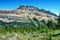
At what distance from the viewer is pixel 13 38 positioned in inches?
1900

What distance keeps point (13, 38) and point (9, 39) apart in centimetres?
124

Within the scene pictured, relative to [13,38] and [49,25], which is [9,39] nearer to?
[13,38]

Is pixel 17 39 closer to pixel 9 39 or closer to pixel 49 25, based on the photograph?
pixel 9 39

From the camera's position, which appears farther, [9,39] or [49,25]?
[49,25]

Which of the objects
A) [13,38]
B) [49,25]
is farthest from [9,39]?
[49,25]

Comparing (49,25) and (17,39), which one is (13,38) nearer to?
(17,39)

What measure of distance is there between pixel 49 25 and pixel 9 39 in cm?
8835

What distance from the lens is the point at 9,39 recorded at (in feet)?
156

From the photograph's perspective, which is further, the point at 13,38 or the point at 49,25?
the point at 49,25

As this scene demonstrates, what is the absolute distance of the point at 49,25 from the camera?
134 m

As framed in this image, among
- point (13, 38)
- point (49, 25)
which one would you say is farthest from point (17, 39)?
point (49, 25)

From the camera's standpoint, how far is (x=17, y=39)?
162 feet

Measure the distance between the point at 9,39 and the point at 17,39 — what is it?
108 inches
